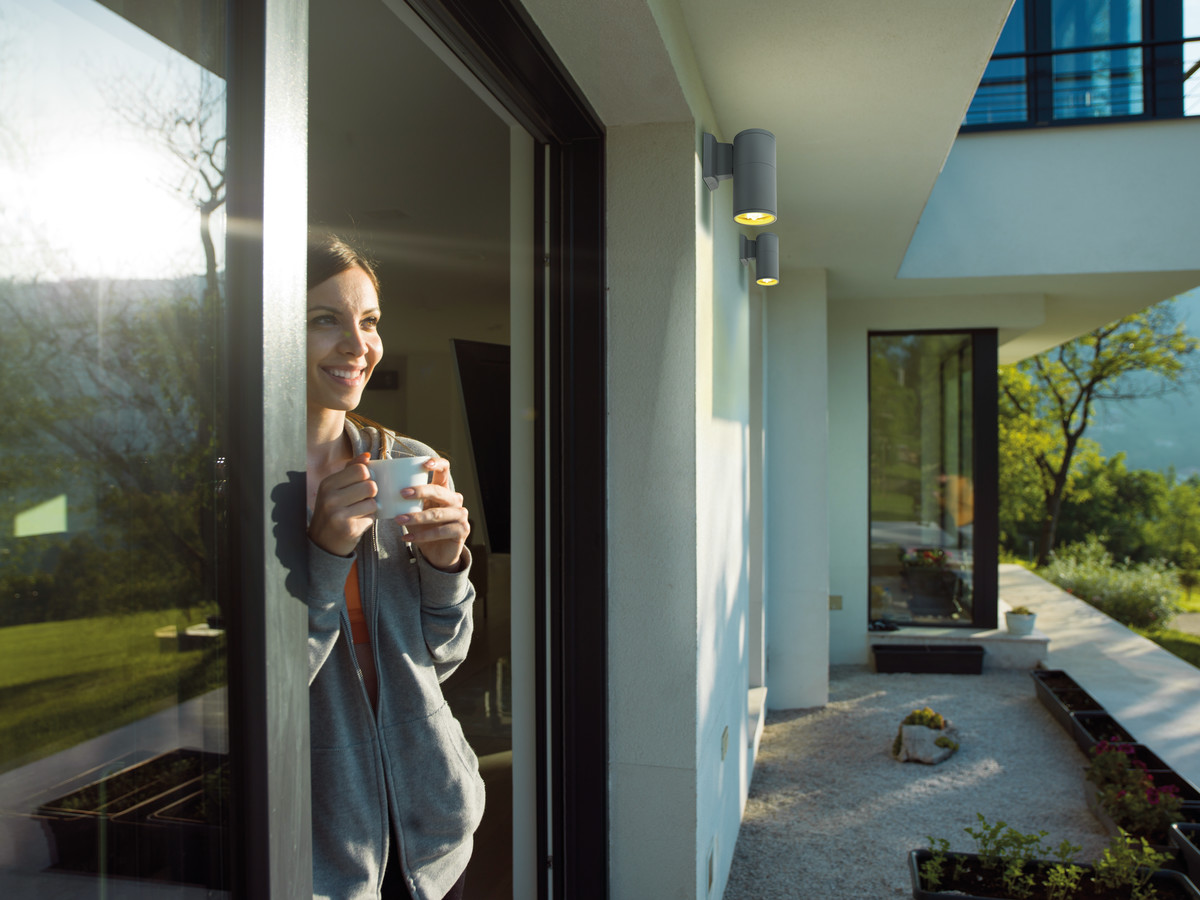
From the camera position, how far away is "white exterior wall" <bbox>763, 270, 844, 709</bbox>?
5.21m

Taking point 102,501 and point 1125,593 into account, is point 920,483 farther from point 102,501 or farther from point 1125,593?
point 102,501

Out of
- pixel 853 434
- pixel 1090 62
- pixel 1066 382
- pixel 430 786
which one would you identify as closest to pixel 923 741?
pixel 853 434

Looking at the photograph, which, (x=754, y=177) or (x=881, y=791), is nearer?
(x=754, y=177)

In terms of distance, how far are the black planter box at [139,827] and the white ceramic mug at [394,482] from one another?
290mm

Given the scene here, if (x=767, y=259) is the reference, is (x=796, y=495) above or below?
below

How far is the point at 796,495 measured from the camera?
5273mm

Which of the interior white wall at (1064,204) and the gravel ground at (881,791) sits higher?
the interior white wall at (1064,204)

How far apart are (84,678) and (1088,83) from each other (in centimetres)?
→ 758

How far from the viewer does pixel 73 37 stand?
0.65 meters

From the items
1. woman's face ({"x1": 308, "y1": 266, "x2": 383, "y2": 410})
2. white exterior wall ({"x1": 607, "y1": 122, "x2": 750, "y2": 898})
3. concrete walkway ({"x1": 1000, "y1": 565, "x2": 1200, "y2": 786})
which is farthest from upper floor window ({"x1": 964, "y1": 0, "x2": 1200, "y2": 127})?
woman's face ({"x1": 308, "y1": 266, "x2": 383, "y2": 410})

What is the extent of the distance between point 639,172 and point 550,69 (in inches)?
17.5

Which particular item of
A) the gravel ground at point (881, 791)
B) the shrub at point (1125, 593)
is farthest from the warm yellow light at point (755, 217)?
the shrub at point (1125, 593)

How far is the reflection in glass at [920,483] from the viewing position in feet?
21.5

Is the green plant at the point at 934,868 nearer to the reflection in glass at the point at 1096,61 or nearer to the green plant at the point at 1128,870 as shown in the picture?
the green plant at the point at 1128,870
